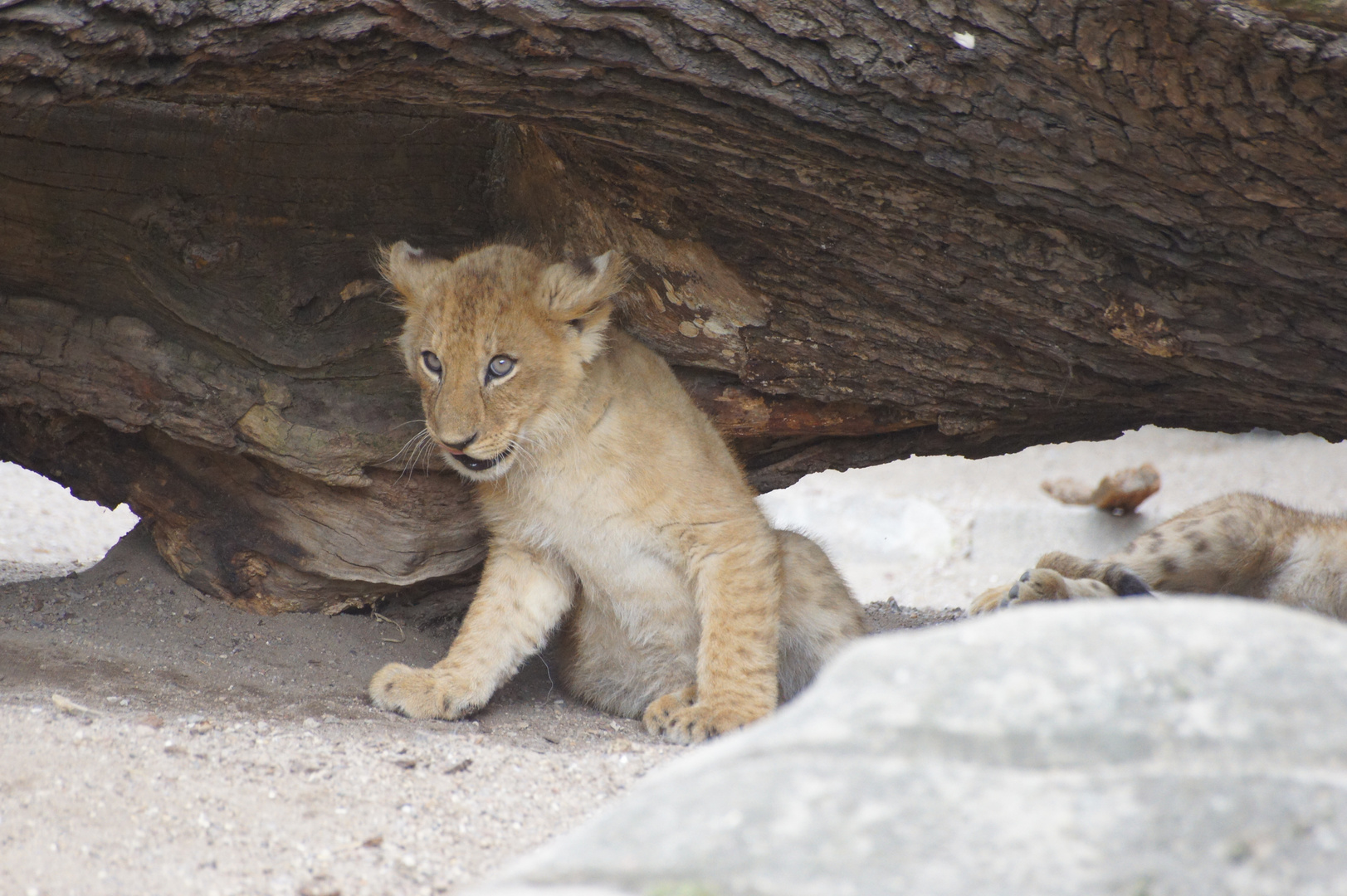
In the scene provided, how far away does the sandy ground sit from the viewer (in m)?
2.40

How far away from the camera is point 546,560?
429cm

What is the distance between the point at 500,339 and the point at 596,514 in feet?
2.39

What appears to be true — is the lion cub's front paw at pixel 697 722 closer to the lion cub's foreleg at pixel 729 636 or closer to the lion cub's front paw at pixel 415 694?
the lion cub's foreleg at pixel 729 636

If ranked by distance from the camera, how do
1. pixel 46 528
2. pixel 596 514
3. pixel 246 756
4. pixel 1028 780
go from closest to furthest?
pixel 1028 780 < pixel 246 756 < pixel 596 514 < pixel 46 528

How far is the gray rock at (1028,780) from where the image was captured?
1.28m

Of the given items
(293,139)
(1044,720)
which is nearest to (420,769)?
(1044,720)

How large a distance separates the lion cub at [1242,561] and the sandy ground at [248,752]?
120 cm

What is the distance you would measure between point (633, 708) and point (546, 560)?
0.70m

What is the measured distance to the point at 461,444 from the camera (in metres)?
3.73

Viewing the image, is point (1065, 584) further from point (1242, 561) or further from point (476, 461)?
point (476, 461)

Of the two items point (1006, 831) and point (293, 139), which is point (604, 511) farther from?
point (1006, 831)

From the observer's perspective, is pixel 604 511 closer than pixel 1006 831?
No

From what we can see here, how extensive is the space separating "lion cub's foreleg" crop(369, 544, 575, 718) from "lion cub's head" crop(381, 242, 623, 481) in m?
0.50

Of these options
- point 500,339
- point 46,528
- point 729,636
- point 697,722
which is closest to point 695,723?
point 697,722
